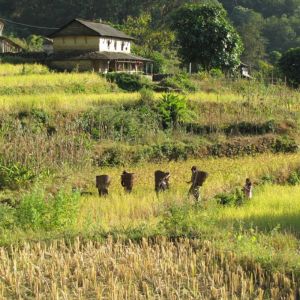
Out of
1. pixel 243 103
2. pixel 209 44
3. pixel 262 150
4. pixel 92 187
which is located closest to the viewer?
pixel 92 187

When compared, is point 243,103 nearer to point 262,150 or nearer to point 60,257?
point 262,150

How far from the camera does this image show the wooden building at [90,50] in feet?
124

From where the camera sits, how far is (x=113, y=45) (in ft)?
141

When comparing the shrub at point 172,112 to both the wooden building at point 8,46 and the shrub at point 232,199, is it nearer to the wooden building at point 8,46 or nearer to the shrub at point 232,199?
the shrub at point 232,199

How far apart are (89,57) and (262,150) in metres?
20.0

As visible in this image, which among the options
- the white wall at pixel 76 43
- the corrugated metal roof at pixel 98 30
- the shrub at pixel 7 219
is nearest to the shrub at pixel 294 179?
the shrub at pixel 7 219

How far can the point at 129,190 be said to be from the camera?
44.3 feet

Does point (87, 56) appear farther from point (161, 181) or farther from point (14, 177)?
point (161, 181)

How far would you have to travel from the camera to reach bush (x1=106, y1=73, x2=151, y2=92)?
29.2m

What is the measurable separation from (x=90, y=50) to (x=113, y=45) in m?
3.13

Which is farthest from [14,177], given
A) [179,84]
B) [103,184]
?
[179,84]

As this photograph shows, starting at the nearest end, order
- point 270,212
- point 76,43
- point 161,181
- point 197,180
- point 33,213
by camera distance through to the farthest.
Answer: point 33,213 < point 270,212 < point 197,180 < point 161,181 < point 76,43

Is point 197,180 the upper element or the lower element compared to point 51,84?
lower

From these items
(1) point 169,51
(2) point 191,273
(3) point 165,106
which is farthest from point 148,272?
(1) point 169,51
